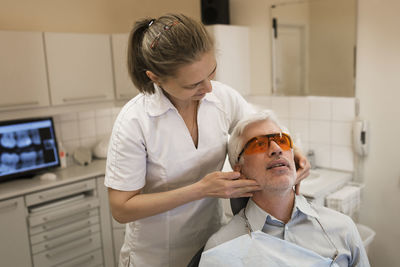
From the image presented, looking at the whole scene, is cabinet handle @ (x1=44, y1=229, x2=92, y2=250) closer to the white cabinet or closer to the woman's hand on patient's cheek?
the white cabinet

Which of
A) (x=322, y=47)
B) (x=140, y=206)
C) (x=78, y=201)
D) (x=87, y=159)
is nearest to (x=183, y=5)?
(x=322, y=47)

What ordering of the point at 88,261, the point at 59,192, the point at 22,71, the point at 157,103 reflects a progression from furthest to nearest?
1. the point at 88,261
2. the point at 59,192
3. the point at 22,71
4. the point at 157,103

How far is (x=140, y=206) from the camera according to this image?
1264 millimetres

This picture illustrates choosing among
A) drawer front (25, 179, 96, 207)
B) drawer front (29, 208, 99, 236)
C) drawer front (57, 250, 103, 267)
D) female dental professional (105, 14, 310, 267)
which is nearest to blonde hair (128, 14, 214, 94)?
female dental professional (105, 14, 310, 267)

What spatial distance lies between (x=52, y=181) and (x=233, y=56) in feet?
5.64

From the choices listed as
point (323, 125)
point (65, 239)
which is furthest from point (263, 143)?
point (65, 239)

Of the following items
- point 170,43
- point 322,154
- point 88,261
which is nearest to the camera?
point 170,43

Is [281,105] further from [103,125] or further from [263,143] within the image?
[263,143]

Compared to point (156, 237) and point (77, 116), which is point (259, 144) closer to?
point (156, 237)

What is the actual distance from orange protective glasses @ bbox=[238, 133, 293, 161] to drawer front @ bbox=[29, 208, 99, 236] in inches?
69.8

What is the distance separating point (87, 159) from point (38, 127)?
49 cm

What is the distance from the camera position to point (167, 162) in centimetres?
137

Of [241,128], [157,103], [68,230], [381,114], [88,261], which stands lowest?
[88,261]

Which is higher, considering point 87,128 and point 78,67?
point 78,67
